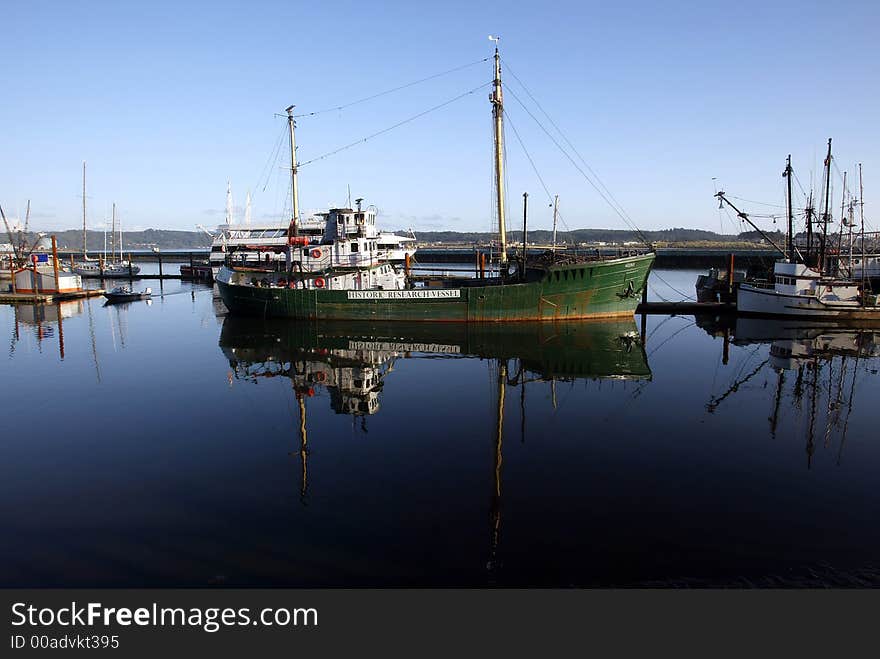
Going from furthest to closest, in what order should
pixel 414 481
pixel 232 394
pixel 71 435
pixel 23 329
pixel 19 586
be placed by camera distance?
pixel 23 329 < pixel 232 394 < pixel 71 435 < pixel 414 481 < pixel 19 586

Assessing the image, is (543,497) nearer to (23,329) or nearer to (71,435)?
(71,435)

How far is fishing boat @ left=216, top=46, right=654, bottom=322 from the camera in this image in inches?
1309

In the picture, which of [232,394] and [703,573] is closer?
[703,573]

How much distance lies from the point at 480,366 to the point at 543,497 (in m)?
12.4

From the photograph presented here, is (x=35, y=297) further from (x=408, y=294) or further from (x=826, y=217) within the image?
(x=826, y=217)

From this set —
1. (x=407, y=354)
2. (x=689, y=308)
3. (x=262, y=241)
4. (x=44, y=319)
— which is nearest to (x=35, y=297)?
(x=44, y=319)

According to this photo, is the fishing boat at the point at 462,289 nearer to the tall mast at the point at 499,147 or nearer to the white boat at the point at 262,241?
the tall mast at the point at 499,147

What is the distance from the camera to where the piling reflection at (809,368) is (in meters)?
15.2

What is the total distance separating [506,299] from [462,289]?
282 cm

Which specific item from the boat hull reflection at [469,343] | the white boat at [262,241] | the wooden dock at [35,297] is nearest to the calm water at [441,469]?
the boat hull reflection at [469,343]

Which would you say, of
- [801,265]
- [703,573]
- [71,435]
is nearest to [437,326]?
[71,435]

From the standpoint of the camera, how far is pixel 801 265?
34.5m

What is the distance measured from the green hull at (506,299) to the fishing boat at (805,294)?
27.4 feet

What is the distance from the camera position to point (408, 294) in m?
33.8
